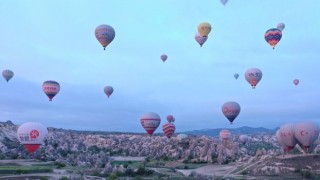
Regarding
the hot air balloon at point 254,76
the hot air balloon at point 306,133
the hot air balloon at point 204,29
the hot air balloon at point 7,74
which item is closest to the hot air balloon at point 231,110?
the hot air balloon at point 254,76

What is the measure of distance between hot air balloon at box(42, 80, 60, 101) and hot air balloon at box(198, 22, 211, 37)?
63.0ft

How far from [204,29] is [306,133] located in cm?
1785

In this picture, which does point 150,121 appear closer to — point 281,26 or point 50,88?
point 50,88

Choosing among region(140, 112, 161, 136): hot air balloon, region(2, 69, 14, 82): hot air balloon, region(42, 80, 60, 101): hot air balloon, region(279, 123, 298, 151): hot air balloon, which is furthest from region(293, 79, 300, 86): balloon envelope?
region(2, 69, 14, 82): hot air balloon

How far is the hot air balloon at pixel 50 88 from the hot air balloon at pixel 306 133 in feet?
94.0

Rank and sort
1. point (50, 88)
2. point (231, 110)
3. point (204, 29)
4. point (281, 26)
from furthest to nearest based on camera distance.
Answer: point (281, 26)
point (204, 29)
point (231, 110)
point (50, 88)

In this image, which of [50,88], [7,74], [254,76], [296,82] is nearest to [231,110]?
[254,76]

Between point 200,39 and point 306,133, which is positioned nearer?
point 306,133

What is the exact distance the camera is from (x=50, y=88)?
54.8 metres

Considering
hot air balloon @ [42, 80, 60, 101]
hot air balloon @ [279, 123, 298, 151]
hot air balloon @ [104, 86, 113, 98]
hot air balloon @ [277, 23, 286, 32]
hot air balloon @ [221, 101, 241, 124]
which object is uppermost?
hot air balloon @ [277, 23, 286, 32]

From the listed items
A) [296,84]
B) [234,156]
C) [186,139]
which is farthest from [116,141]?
[296,84]

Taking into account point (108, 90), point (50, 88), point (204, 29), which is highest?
point (204, 29)

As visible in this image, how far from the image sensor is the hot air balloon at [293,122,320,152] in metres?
53.2

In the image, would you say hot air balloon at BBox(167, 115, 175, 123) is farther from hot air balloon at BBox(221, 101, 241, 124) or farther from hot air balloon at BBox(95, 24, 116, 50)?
hot air balloon at BBox(95, 24, 116, 50)
